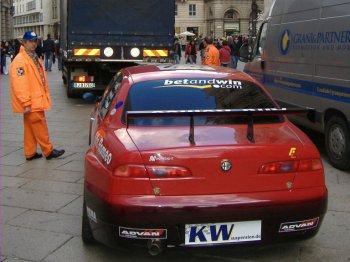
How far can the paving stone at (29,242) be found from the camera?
394 cm

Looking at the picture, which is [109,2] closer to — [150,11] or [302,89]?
[150,11]

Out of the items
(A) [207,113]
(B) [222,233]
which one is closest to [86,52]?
(A) [207,113]

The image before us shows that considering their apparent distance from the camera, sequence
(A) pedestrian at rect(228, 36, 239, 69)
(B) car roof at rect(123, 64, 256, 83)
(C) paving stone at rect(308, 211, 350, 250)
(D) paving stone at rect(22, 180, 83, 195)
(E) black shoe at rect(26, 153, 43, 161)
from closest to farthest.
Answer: (C) paving stone at rect(308, 211, 350, 250)
(B) car roof at rect(123, 64, 256, 83)
(D) paving stone at rect(22, 180, 83, 195)
(E) black shoe at rect(26, 153, 43, 161)
(A) pedestrian at rect(228, 36, 239, 69)

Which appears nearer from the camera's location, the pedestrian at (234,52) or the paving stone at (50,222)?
the paving stone at (50,222)

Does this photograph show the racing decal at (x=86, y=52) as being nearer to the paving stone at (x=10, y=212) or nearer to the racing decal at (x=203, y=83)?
the paving stone at (x=10, y=212)

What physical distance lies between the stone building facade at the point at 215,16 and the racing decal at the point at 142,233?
87.0 metres

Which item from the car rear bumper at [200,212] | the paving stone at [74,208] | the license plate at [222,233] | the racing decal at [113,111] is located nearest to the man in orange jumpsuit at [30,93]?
the paving stone at [74,208]

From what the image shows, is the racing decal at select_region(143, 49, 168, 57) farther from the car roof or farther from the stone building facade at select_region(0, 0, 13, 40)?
the stone building facade at select_region(0, 0, 13, 40)

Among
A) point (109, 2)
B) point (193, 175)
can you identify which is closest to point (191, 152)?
point (193, 175)

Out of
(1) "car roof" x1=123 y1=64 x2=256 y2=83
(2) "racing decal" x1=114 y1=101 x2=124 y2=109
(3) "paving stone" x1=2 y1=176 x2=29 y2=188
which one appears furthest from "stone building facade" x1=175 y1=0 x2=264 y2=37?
(2) "racing decal" x1=114 y1=101 x2=124 y2=109

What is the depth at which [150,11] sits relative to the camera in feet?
41.9

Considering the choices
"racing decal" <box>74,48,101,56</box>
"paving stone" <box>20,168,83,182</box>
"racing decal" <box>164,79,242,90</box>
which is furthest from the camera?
"racing decal" <box>74,48,101,56</box>

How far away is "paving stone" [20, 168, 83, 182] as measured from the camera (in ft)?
20.1

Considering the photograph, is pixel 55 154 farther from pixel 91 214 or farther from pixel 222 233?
pixel 222 233
